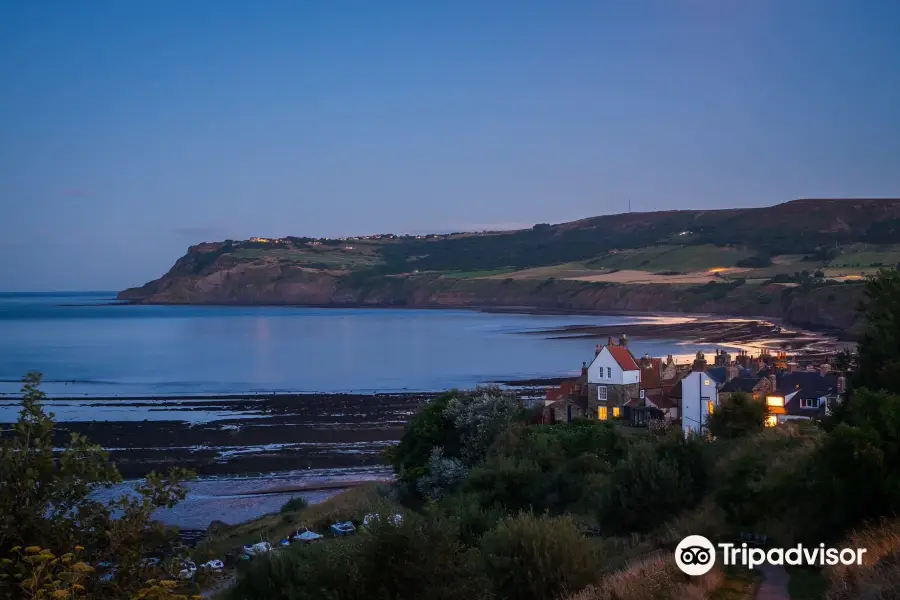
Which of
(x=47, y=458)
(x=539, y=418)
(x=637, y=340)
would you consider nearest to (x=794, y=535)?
(x=47, y=458)

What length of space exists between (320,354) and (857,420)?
83.1 metres

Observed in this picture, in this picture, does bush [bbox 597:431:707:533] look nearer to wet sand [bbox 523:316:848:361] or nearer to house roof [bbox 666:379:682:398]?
house roof [bbox 666:379:682:398]

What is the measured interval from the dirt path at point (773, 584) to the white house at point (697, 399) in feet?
58.9

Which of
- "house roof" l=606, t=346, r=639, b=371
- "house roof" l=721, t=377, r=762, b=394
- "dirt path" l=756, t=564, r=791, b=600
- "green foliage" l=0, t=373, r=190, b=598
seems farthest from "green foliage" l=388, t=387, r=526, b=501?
"green foliage" l=0, t=373, r=190, b=598

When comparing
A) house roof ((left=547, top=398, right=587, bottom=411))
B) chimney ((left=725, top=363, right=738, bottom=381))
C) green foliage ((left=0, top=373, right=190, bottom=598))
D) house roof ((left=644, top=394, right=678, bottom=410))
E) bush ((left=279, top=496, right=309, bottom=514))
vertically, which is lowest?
bush ((left=279, top=496, right=309, bottom=514))

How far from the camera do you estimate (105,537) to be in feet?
22.2

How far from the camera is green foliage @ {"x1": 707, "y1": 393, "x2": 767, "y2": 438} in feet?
79.1

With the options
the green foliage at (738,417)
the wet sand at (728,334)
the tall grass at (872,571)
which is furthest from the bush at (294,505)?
the wet sand at (728,334)

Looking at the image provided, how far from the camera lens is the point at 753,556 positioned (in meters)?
12.1

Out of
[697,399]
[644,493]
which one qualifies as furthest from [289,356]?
[644,493]

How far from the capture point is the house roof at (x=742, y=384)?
1136 inches

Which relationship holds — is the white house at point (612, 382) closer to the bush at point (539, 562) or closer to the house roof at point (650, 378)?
the house roof at point (650, 378)

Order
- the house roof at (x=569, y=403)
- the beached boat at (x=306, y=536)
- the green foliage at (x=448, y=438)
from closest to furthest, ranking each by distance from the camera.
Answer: the beached boat at (x=306, y=536) < the green foliage at (x=448, y=438) < the house roof at (x=569, y=403)

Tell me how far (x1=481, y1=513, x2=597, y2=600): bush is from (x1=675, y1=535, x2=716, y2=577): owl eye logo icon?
119 centimetres
